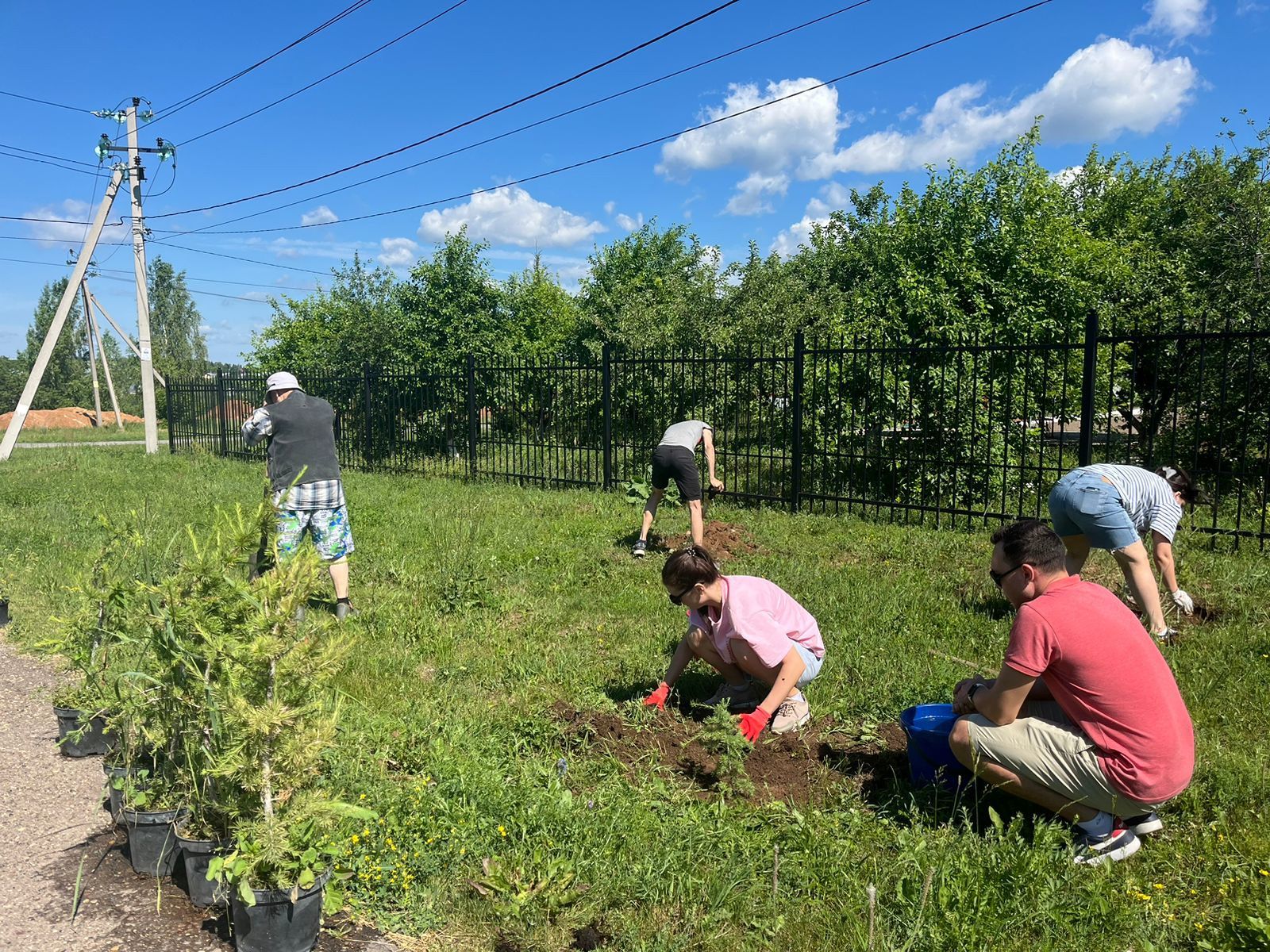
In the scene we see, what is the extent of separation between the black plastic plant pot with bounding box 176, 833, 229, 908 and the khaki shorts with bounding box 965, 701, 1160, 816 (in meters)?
2.62

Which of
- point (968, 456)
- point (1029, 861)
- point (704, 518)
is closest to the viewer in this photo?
point (1029, 861)

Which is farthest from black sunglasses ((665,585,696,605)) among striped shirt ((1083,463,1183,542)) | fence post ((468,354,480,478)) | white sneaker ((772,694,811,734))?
fence post ((468,354,480,478))

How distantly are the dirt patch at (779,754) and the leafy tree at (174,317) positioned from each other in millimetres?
65811

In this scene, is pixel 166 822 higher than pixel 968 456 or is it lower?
lower

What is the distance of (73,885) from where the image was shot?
291 cm

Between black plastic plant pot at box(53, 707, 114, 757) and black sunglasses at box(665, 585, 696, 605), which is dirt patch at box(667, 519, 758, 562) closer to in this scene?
black sunglasses at box(665, 585, 696, 605)

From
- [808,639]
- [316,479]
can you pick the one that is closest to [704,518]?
[316,479]

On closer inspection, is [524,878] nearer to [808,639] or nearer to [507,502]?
[808,639]

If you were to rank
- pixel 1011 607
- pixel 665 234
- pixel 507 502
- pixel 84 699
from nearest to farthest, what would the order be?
pixel 84 699 → pixel 1011 607 → pixel 507 502 → pixel 665 234

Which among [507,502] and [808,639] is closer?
[808,639]

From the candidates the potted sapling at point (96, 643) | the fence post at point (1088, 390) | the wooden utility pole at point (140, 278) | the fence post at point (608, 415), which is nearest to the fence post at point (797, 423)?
the fence post at point (608, 415)

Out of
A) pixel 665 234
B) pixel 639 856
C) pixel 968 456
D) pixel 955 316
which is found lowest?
pixel 639 856

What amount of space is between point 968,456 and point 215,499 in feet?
31.9

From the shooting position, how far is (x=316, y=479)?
5949mm
